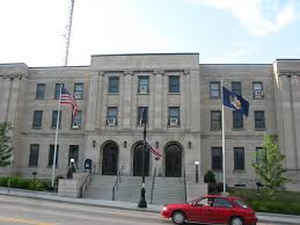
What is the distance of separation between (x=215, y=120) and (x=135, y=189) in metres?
12.1

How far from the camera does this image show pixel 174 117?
3084cm

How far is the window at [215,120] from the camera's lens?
31828 millimetres

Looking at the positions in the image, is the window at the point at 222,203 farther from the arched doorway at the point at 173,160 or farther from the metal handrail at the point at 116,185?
the arched doorway at the point at 173,160

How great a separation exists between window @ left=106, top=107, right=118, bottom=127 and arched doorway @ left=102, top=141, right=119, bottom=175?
2.00 metres

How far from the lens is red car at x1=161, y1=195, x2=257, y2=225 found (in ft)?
45.4

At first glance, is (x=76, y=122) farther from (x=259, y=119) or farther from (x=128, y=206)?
(x=259, y=119)

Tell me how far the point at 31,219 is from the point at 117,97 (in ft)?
67.7

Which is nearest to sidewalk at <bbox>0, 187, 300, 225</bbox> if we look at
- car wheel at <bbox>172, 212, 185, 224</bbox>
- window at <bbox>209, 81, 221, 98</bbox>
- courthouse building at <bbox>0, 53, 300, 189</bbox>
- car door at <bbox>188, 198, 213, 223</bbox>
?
car wheel at <bbox>172, 212, 185, 224</bbox>

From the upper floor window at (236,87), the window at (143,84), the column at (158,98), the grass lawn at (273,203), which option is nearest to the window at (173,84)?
the column at (158,98)

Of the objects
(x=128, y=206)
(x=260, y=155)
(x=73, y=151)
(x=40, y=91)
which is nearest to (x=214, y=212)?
(x=128, y=206)

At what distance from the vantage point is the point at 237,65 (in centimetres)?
3294

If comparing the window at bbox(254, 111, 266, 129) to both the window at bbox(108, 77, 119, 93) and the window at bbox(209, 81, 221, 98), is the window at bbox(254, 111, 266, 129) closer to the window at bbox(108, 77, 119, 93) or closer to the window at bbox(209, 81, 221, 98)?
the window at bbox(209, 81, 221, 98)

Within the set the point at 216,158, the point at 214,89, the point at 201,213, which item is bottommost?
the point at 201,213

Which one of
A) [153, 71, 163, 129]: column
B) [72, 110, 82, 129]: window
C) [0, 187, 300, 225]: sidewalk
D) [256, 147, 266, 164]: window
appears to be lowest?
[0, 187, 300, 225]: sidewalk
